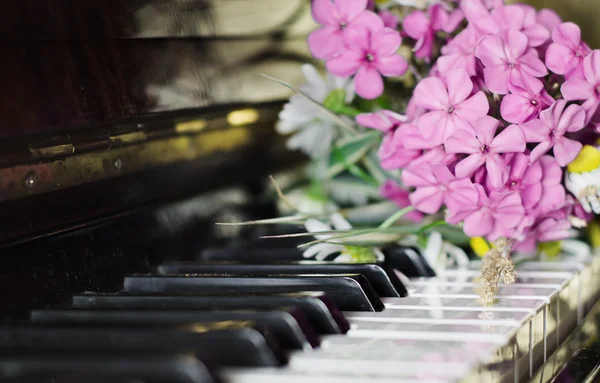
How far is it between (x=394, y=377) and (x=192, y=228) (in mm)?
708

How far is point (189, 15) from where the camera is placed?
1367mm

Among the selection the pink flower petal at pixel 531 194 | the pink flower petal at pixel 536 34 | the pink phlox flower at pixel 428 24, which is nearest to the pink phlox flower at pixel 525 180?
the pink flower petal at pixel 531 194

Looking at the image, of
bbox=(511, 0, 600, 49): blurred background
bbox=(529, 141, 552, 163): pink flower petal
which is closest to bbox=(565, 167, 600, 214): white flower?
bbox=(529, 141, 552, 163): pink flower petal

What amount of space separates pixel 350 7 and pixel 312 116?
242mm

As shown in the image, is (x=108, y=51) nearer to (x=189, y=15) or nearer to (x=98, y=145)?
(x=98, y=145)

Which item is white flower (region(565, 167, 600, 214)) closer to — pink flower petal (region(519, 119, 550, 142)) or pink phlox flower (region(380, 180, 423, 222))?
pink flower petal (region(519, 119, 550, 142))

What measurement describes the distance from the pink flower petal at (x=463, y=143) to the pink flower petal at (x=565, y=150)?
13cm

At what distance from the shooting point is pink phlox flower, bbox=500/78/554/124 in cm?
111

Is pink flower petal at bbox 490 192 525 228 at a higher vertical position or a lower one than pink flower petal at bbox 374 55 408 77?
lower

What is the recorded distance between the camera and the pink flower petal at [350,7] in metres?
1.31

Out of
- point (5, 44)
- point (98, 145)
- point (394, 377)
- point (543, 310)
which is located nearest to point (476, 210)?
point (543, 310)

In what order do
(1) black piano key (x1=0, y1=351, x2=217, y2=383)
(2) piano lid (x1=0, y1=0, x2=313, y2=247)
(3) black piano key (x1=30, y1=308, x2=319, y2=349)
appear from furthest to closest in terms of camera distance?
(2) piano lid (x1=0, y1=0, x2=313, y2=247), (3) black piano key (x1=30, y1=308, x2=319, y2=349), (1) black piano key (x1=0, y1=351, x2=217, y2=383)

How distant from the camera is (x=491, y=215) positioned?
3.80 feet

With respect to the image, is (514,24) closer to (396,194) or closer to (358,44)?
(358,44)
